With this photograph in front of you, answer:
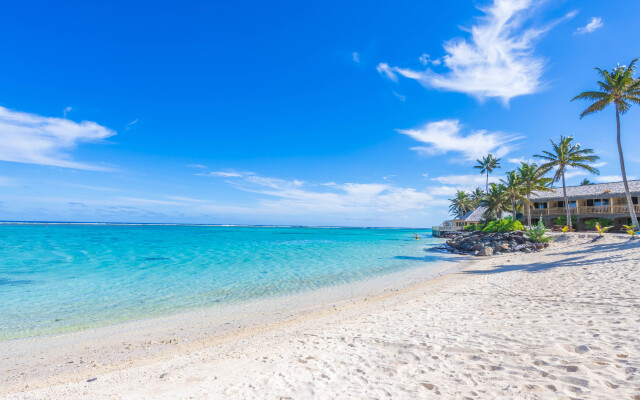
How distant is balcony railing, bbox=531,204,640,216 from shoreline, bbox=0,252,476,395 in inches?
1413

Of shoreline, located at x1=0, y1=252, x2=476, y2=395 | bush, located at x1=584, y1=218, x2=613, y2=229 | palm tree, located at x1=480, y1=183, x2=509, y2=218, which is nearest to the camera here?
shoreline, located at x1=0, y1=252, x2=476, y2=395

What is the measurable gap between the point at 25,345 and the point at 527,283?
15892 millimetres

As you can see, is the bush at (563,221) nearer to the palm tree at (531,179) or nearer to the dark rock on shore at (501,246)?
the palm tree at (531,179)

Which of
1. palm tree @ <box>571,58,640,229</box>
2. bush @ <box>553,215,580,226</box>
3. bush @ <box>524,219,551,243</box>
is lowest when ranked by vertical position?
bush @ <box>524,219,551,243</box>

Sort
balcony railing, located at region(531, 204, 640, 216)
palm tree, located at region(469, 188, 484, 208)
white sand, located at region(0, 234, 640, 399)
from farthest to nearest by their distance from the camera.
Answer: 1. palm tree, located at region(469, 188, 484, 208)
2. balcony railing, located at region(531, 204, 640, 216)
3. white sand, located at region(0, 234, 640, 399)

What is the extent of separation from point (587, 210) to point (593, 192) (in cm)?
259

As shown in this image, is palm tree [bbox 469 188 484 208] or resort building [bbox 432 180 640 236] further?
palm tree [bbox 469 188 484 208]

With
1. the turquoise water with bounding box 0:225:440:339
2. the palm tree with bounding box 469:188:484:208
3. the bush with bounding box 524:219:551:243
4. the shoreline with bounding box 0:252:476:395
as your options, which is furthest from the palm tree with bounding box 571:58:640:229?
the palm tree with bounding box 469:188:484:208

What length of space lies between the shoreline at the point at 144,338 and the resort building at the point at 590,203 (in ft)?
118

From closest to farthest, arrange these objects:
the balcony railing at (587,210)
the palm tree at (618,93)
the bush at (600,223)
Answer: the palm tree at (618,93), the balcony railing at (587,210), the bush at (600,223)

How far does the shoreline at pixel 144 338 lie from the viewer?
6.15 meters

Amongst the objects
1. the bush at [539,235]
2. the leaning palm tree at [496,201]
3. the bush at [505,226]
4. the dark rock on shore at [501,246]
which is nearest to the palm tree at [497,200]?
the leaning palm tree at [496,201]

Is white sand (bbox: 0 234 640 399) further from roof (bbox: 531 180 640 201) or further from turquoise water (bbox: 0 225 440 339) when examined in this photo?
roof (bbox: 531 180 640 201)

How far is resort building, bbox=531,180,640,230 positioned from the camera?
32594mm
